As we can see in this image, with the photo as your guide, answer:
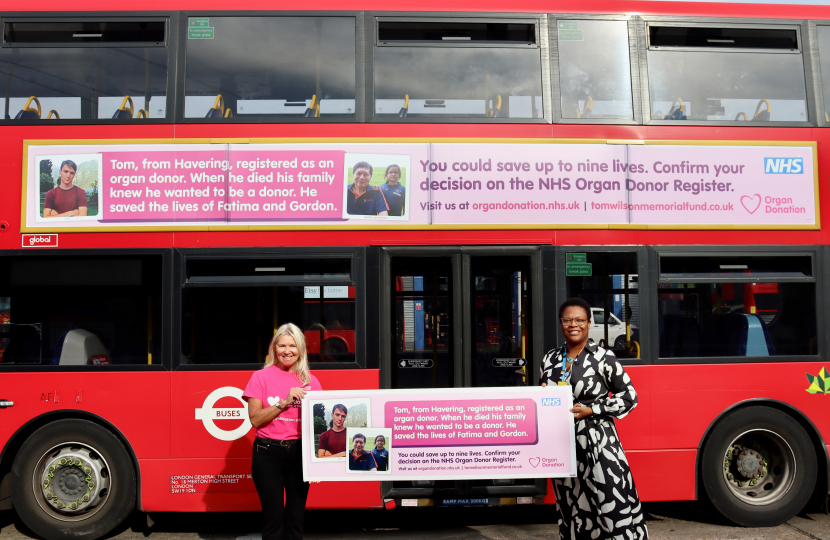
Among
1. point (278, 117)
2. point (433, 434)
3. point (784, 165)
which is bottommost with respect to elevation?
point (433, 434)

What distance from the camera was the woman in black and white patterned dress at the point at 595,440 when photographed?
3.25 metres

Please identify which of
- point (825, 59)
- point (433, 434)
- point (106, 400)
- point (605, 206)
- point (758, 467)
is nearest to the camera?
point (433, 434)

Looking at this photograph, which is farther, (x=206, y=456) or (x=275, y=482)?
(x=206, y=456)

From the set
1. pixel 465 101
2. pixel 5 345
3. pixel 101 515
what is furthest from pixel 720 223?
pixel 5 345

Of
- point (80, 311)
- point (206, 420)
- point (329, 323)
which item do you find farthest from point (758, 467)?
point (80, 311)

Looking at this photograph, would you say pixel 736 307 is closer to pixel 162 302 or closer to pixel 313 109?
pixel 313 109

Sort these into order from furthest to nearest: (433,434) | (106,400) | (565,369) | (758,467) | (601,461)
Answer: (758,467)
(106,400)
(433,434)
(565,369)
(601,461)

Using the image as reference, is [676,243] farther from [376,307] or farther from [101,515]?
[101,515]

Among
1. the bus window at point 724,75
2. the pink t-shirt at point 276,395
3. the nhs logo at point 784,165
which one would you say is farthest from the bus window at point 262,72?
the nhs logo at point 784,165

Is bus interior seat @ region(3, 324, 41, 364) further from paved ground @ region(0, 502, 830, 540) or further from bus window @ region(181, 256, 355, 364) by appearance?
paved ground @ region(0, 502, 830, 540)

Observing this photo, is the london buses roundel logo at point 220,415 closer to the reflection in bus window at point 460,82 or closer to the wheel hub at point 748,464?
the reflection in bus window at point 460,82

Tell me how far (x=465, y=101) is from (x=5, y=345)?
14.6 ft

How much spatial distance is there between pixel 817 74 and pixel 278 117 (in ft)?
16.0

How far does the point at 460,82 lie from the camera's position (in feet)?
17.0
